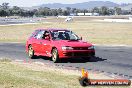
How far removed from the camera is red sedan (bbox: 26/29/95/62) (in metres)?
19.7

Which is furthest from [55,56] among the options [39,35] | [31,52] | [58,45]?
[31,52]

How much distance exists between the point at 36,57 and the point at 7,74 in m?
8.09

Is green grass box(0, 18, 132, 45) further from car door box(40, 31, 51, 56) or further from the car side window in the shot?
car door box(40, 31, 51, 56)

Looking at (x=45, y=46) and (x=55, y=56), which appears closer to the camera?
(x=55, y=56)

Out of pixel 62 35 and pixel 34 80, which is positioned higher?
pixel 62 35

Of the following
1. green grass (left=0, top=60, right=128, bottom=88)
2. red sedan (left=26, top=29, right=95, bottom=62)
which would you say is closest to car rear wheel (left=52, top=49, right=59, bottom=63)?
red sedan (left=26, top=29, right=95, bottom=62)

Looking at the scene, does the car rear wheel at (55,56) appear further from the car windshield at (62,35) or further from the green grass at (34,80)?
the green grass at (34,80)

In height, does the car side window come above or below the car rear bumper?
above

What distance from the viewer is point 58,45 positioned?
65.3 feet

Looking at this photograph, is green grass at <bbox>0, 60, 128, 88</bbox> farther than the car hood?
No

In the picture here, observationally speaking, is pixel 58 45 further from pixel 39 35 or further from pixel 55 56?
pixel 39 35

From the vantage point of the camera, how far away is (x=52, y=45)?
66.5ft

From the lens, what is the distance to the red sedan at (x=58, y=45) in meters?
19.7

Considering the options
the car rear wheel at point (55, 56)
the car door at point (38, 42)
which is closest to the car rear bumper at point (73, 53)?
the car rear wheel at point (55, 56)
